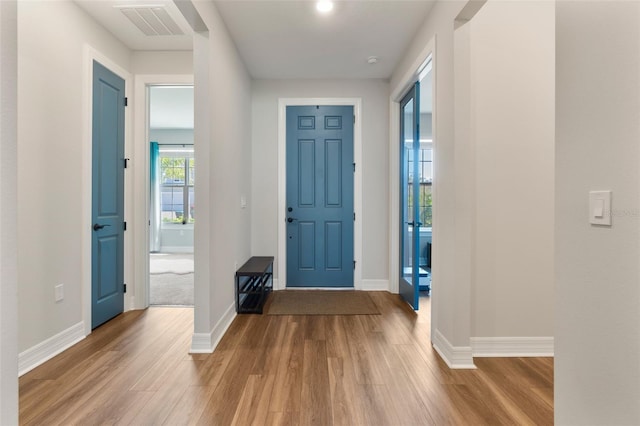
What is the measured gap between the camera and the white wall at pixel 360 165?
4.07 meters

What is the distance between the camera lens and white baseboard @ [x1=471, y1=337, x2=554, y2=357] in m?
2.28

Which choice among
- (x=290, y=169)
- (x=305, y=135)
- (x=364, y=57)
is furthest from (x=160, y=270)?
(x=364, y=57)

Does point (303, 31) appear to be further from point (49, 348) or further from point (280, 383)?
point (49, 348)

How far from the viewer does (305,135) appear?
13.5 feet

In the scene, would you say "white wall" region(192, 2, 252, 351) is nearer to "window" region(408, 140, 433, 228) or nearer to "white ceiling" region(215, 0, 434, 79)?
"white ceiling" region(215, 0, 434, 79)

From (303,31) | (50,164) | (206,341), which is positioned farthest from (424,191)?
(50,164)

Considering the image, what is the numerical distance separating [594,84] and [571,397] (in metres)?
1.06

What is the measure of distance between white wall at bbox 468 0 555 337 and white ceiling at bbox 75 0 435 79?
685 mm

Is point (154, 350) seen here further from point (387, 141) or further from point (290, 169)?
point (387, 141)

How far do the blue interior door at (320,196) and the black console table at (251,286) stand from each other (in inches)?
23.4

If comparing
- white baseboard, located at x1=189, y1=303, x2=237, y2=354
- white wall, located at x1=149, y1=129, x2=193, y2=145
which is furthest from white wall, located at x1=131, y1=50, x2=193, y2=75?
white wall, located at x1=149, y1=129, x2=193, y2=145

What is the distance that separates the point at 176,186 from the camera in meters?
7.70

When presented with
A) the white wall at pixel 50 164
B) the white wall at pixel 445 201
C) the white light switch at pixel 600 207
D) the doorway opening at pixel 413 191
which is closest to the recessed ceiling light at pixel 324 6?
the white wall at pixel 445 201

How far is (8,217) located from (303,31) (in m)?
2.71
